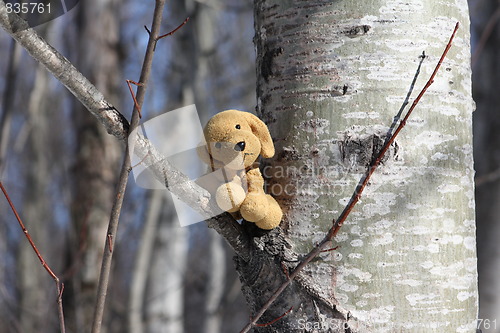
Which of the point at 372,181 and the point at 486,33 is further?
the point at 486,33

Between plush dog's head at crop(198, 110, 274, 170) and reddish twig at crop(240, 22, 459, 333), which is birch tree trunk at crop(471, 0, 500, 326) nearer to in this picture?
reddish twig at crop(240, 22, 459, 333)

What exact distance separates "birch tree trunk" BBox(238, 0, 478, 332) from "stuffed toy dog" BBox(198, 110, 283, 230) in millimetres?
90

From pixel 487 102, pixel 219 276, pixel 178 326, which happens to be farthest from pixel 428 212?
pixel 178 326

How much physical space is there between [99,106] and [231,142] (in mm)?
268

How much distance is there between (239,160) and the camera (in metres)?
1.01

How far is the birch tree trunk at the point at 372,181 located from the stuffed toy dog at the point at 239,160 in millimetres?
90

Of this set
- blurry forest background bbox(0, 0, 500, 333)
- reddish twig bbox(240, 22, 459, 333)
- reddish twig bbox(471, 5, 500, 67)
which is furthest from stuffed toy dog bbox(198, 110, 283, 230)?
reddish twig bbox(471, 5, 500, 67)

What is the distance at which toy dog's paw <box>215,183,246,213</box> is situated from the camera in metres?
0.98

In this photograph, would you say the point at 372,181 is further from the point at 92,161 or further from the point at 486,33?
the point at 92,161

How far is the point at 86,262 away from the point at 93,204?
1.39ft

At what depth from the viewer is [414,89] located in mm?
1075

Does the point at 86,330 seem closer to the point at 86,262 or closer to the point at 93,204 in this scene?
the point at 86,262

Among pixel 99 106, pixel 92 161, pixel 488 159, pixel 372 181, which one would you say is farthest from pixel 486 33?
pixel 99 106

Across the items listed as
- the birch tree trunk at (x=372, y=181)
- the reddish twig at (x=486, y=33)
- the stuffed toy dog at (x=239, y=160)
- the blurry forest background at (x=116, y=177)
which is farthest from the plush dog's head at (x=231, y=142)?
the reddish twig at (x=486, y=33)
